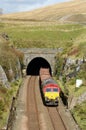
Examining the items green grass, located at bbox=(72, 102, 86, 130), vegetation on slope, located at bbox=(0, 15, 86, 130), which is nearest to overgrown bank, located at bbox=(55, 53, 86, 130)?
green grass, located at bbox=(72, 102, 86, 130)

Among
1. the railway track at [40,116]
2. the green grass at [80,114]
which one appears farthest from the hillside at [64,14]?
the green grass at [80,114]

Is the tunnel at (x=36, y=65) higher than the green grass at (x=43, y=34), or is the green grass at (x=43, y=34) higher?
the green grass at (x=43, y=34)

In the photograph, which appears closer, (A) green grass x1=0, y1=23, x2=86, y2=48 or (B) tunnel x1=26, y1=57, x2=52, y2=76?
(A) green grass x1=0, y1=23, x2=86, y2=48

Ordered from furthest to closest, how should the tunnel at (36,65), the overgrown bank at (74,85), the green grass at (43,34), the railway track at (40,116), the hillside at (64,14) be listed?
the hillside at (64,14), the tunnel at (36,65), the green grass at (43,34), the overgrown bank at (74,85), the railway track at (40,116)

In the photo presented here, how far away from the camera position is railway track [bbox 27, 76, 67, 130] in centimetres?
4138

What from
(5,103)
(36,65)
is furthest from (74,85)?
(36,65)

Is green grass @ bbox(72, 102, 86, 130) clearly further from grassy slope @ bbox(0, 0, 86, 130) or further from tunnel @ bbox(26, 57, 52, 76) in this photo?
tunnel @ bbox(26, 57, 52, 76)

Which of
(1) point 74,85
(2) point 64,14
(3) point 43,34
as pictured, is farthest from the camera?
(2) point 64,14

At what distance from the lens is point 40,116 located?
46.2 meters

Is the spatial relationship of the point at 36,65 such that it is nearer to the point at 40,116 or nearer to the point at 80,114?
the point at 40,116

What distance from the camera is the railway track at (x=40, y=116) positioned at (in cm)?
4138

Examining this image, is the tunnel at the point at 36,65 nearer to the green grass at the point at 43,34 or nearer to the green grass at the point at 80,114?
the green grass at the point at 43,34

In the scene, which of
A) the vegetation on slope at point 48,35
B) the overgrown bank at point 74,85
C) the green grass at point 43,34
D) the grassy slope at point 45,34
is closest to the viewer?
the overgrown bank at point 74,85

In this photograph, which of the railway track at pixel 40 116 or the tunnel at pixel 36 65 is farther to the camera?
the tunnel at pixel 36 65
